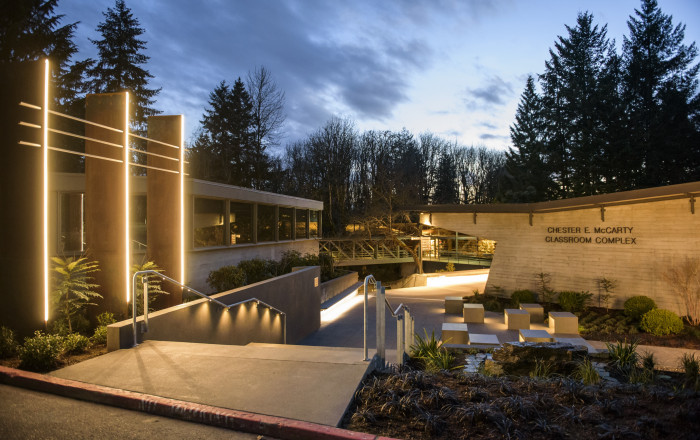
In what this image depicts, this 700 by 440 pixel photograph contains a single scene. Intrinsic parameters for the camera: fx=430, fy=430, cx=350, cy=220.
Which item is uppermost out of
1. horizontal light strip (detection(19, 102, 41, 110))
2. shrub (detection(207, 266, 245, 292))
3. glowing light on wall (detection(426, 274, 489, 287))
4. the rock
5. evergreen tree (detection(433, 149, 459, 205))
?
evergreen tree (detection(433, 149, 459, 205))

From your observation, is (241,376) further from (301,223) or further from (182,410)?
(301,223)

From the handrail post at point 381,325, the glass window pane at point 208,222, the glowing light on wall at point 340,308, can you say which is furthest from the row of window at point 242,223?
the handrail post at point 381,325

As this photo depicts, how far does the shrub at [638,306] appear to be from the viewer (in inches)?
543

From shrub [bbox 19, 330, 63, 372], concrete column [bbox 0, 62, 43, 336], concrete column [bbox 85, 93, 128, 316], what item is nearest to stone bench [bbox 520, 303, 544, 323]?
concrete column [bbox 85, 93, 128, 316]

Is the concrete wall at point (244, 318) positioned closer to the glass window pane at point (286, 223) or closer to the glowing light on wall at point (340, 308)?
the glowing light on wall at point (340, 308)

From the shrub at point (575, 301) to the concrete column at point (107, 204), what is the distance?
1444 centimetres

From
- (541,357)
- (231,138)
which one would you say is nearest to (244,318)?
(541,357)

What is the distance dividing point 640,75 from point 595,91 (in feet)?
10.9

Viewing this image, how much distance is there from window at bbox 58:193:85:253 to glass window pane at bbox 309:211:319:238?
37.9ft

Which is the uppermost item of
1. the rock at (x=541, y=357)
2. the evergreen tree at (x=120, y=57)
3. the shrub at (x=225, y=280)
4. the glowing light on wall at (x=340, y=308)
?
the evergreen tree at (x=120, y=57)

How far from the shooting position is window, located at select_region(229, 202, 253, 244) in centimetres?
1423

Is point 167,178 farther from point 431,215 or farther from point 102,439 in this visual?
point 431,215

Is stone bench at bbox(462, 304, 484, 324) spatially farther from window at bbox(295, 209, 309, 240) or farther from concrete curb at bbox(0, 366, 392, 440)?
concrete curb at bbox(0, 366, 392, 440)

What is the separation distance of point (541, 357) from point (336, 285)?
1416 cm
